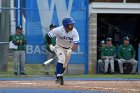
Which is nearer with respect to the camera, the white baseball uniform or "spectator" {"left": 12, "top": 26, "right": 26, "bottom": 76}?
the white baseball uniform

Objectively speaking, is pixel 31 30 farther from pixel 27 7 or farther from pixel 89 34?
pixel 89 34

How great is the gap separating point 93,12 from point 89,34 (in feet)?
3.52

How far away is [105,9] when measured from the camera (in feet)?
73.8

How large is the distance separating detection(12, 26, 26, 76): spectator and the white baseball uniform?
225 inches

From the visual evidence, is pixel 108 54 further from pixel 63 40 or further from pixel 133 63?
pixel 63 40

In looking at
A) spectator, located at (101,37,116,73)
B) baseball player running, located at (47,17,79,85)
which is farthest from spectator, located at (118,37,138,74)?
baseball player running, located at (47,17,79,85)

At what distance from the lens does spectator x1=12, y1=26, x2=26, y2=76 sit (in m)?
18.8

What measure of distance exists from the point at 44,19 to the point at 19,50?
1946 mm

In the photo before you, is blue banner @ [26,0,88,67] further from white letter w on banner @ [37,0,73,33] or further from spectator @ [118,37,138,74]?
spectator @ [118,37,138,74]

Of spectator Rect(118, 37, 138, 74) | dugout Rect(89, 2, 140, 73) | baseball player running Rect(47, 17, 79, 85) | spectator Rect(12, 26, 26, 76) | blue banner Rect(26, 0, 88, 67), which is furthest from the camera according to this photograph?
dugout Rect(89, 2, 140, 73)

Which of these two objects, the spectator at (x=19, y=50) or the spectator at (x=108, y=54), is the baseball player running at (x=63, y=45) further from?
the spectator at (x=108, y=54)

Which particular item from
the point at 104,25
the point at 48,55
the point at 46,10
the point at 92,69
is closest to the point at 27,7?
the point at 46,10

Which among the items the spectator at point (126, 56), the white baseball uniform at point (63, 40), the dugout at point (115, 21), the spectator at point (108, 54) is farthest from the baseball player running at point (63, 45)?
the dugout at point (115, 21)

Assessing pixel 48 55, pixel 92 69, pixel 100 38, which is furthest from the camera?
pixel 100 38
